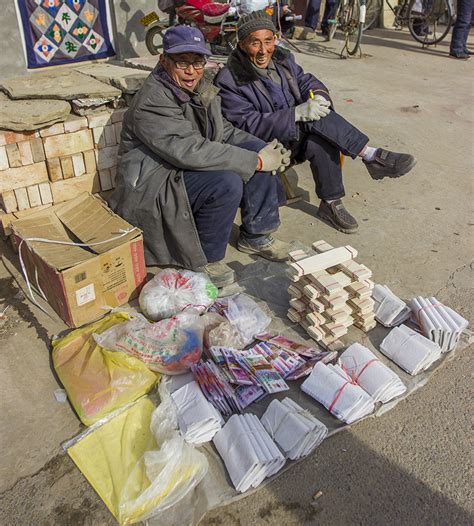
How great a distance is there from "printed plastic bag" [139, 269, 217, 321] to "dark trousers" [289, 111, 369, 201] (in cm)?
131

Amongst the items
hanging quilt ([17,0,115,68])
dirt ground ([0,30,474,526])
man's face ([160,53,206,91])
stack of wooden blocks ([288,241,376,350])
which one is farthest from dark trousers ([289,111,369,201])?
hanging quilt ([17,0,115,68])

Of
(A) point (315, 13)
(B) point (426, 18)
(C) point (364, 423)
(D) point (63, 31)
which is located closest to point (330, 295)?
(C) point (364, 423)

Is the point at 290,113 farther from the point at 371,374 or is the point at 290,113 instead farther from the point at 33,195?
the point at 371,374

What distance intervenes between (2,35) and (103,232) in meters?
4.68

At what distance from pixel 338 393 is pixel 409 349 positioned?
519 mm

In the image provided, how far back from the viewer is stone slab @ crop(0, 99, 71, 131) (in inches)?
115

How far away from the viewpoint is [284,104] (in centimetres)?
362

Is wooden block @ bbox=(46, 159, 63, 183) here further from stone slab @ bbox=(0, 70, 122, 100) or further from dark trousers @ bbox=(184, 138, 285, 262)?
dark trousers @ bbox=(184, 138, 285, 262)

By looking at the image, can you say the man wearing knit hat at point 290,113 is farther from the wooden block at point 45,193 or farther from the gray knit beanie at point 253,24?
the wooden block at point 45,193

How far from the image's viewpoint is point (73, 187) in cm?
334

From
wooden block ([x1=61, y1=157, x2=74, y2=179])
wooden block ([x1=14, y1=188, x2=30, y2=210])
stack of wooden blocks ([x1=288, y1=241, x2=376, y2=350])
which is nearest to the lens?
stack of wooden blocks ([x1=288, y1=241, x2=376, y2=350])

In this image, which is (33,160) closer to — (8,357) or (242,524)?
(8,357)

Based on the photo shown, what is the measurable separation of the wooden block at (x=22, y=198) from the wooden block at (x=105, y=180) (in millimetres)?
505

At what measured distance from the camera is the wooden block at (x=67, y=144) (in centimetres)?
314
